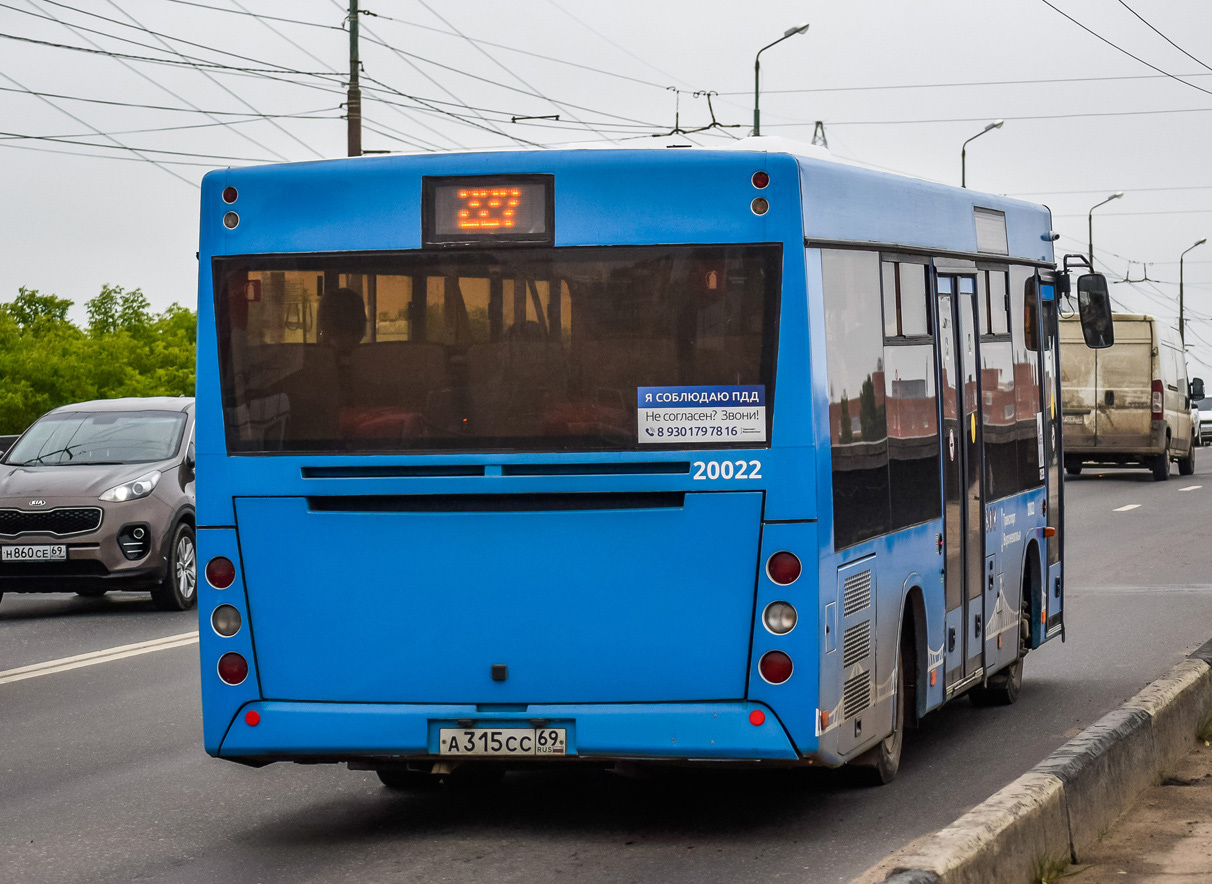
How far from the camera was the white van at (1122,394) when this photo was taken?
1390 inches

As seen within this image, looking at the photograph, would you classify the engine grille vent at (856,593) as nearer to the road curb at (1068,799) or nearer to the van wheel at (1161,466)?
the road curb at (1068,799)

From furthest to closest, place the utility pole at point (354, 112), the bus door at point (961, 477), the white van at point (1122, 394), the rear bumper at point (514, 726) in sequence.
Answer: the white van at point (1122, 394) < the utility pole at point (354, 112) < the bus door at point (961, 477) < the rear bumper at point (514, 726)

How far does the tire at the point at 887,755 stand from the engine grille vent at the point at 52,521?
948 cm

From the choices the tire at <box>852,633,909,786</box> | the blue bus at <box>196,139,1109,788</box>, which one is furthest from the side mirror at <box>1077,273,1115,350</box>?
the blue bus at <box>196,139,1109,788</box>

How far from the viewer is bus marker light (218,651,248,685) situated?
7.14 metres

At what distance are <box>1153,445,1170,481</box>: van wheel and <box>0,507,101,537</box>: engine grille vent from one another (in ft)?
81.5

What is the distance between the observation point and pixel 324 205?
7.12 m

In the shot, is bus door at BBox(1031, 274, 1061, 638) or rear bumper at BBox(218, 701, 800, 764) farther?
bus door at BBox(1031, 274, 1061, 638)

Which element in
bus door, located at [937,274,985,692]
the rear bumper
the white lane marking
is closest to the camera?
the rear bumper

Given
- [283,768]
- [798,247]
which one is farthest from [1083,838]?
[283,768]

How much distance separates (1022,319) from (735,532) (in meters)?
4.31

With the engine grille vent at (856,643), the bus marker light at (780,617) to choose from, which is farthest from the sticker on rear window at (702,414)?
the engine grille vent at (856,643)

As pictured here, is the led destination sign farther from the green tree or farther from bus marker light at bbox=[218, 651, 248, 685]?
the green tree

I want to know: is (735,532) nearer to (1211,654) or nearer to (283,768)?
(283,768)
